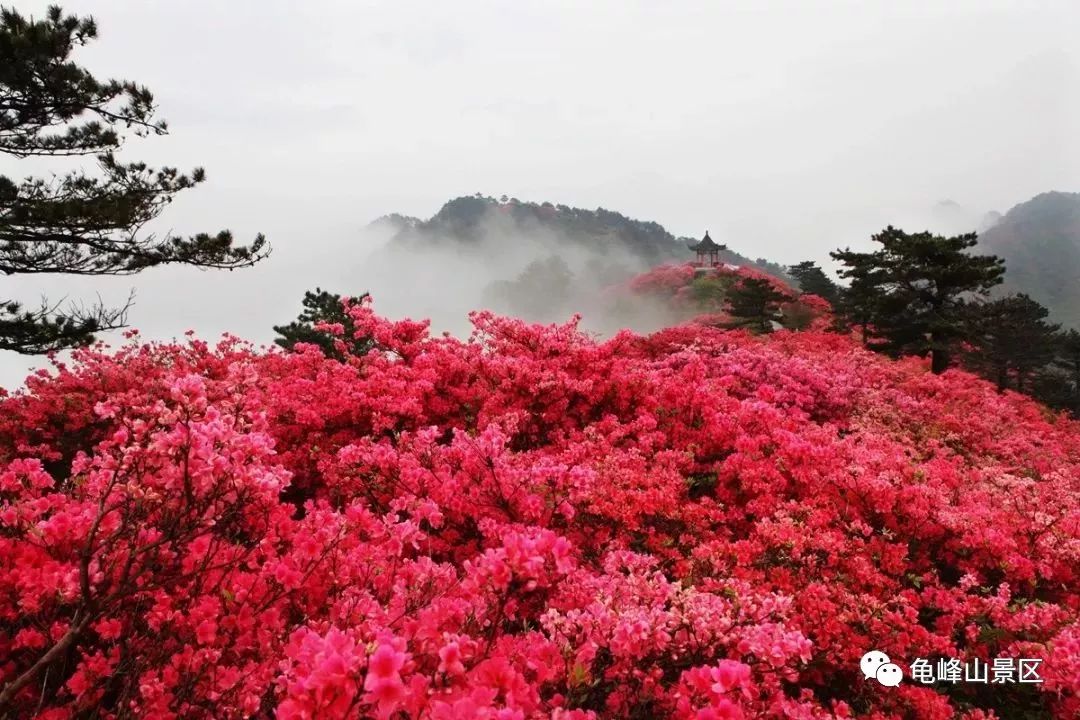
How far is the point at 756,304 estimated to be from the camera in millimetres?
27734

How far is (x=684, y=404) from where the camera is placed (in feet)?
27.7

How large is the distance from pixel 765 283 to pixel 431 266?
8201 cm

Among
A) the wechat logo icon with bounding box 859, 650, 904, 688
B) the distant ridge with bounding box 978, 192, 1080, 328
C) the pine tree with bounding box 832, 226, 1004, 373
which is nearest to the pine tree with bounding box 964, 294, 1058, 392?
the pine tree with bounding box 832, 226, 1004, 373

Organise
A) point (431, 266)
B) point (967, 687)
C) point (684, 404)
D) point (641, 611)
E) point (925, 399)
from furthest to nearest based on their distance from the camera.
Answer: point (431, 266), point (925, 399), point (684, 404), point (967, 687), point (641, 611)

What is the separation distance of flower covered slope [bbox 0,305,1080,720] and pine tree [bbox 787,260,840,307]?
3743 centimetres

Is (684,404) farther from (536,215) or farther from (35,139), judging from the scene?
(536,215)

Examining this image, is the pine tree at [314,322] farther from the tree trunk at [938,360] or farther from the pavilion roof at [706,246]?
the pavilion roof at [706,246]

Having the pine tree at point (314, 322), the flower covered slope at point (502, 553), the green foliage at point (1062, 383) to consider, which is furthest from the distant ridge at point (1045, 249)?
the flower covered slope at point (502, 553)

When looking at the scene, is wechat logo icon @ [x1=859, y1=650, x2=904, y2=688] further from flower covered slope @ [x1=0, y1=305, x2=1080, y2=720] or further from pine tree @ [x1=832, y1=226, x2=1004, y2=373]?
pine tree @ [x1=832, y1=226, x2=1004, y2=373]

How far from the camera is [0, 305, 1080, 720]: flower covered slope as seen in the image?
2928 millimetres

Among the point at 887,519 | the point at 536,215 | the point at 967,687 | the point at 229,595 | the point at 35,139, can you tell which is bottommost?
the point at 967,687

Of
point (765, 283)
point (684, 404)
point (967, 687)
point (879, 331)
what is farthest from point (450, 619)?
point (765, 283)

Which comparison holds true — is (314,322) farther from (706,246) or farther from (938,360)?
(706,246)

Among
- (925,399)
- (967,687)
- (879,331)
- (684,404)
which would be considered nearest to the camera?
(967,687)
